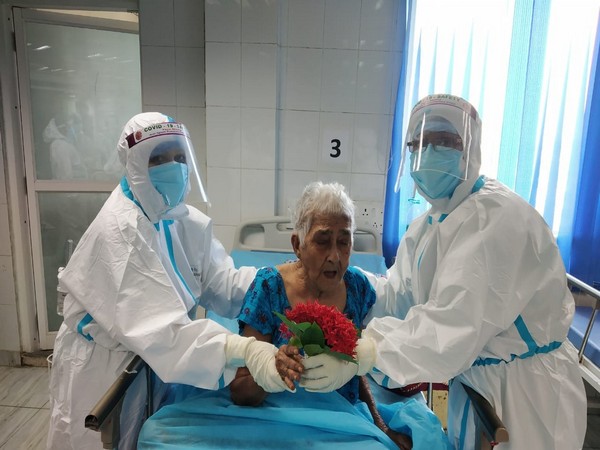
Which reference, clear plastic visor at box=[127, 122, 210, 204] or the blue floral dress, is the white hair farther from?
clear plastic visor at box=[127, 122, 210, 204]

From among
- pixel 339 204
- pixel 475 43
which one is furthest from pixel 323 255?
pixel 475 43

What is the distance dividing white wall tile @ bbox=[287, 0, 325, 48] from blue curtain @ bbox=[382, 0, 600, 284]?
0.53 meters

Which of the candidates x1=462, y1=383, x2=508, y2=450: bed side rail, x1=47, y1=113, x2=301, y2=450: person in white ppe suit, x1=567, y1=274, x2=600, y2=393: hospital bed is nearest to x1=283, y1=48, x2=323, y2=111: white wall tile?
x1=47, y1=113, x2=301, y2=450: person in white ppe suit

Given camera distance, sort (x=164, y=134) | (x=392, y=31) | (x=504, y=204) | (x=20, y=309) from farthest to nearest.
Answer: (x=20, y=309), (x=392, y=31), (x=164, y=134), (x=504, y=204)

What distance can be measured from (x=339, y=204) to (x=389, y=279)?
0.47 m

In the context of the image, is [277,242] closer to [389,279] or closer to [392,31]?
[389,279]

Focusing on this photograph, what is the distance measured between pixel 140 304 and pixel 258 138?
1.61m

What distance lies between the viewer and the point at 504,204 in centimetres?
124

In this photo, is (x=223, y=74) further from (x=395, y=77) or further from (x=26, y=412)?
(x=26, y=412)

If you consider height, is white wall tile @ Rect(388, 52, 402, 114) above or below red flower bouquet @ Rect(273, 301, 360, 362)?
above

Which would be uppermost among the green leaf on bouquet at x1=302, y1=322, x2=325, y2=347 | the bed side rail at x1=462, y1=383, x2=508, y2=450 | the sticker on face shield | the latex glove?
the sticker on face shield

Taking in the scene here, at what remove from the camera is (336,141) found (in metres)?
2.73

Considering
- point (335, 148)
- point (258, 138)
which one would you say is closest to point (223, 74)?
point (258, 138)

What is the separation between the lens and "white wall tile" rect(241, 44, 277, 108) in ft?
8.33
